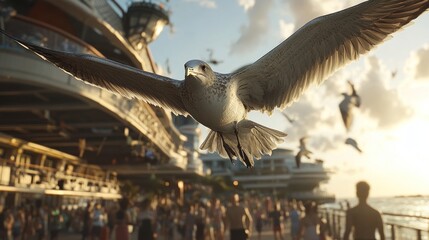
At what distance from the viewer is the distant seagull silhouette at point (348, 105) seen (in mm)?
9188

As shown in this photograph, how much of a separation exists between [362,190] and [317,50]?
197cm

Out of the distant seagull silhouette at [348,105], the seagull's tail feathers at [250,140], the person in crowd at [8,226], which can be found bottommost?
the person in crowd at [8,226]

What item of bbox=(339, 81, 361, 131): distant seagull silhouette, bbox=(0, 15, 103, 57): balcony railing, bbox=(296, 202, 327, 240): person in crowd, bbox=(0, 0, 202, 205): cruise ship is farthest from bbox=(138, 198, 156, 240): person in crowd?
bbox=(339, 81, 361, 131): distant seagull silhouette

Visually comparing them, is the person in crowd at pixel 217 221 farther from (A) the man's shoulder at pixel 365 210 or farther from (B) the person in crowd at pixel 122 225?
(A) the man's shoulder at pixel 365 210

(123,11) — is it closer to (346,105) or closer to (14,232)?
(14,232)

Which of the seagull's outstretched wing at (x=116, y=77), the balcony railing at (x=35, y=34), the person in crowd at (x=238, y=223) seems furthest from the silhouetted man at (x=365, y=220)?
the balcony railing at (x=35, y=34)

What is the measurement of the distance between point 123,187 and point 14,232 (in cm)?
2810

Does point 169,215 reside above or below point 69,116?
below

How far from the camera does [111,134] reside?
21.2 meters

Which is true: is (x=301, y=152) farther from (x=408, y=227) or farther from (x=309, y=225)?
(x=408, y=227)

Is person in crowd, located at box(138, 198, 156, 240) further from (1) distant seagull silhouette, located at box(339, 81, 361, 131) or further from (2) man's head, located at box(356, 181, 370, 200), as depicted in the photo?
(2) man's head, located at box(356, 181, 370, 200)

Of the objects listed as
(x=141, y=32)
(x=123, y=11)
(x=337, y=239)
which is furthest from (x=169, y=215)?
(x=123, y=11)

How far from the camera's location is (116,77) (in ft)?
15.1

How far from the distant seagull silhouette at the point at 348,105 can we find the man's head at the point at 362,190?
3.38 m
